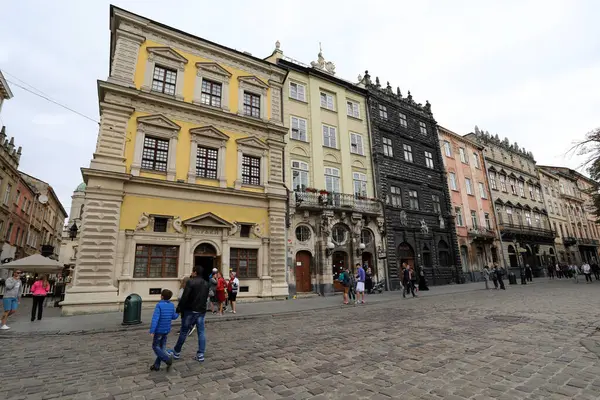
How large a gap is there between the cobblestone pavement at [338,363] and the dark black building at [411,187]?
16.2 meters

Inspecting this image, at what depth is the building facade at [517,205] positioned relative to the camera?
34.6 metres

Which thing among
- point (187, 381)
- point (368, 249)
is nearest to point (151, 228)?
point (187, 381)

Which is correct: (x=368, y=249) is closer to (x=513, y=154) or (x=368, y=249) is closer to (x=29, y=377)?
(x=29, y=377)

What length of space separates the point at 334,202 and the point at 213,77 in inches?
461

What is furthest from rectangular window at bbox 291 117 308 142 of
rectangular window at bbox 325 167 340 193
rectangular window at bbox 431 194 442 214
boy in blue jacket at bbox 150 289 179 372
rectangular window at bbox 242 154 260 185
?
boy in blue jacket at bbox 150 289 179 372

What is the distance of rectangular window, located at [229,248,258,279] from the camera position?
1708cm

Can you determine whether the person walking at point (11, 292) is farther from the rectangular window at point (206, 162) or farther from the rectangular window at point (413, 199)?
the rectangular window at point (413, 199)

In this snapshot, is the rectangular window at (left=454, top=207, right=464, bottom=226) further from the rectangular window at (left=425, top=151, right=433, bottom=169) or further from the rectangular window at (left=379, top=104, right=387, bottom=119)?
the rectangular window at (left=379, top=104, right=387, bottom=119)

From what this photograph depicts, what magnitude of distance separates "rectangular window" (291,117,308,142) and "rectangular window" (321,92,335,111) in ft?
10.1

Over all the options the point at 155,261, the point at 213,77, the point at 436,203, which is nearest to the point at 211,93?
the point at 213,77

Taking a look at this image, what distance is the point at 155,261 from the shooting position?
15.1 meters

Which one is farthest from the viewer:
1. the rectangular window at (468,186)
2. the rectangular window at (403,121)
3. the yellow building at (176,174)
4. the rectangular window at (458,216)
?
the rectangular window at (468,186)

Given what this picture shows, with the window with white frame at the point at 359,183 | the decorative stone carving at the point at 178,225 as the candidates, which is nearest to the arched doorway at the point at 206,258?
the decorative stone carving at the point at 178,225

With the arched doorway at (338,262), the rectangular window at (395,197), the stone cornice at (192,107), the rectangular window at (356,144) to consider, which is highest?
the rectangular window at (356,144)
